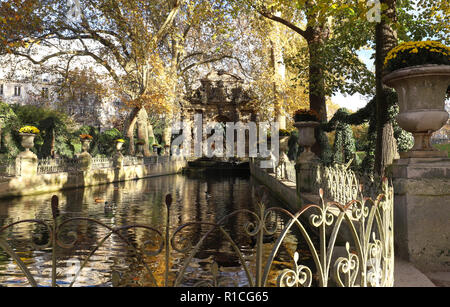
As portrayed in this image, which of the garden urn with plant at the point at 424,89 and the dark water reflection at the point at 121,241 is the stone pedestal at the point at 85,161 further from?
the garden urn with plant at the point at 424,89

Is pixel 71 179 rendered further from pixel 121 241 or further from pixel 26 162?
pixel 121 241

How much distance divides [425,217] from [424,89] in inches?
65.2

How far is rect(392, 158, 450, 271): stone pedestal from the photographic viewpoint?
4516 millimetres

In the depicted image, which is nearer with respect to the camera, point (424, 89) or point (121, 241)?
point (424, 89)

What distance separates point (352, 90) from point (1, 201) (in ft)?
44.4

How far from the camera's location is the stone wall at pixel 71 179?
47.7ft

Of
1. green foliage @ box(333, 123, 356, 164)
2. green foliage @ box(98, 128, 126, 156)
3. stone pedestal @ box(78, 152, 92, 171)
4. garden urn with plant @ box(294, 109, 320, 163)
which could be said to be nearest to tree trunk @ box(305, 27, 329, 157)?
green foliage @ box(333, 123, 356, 164)

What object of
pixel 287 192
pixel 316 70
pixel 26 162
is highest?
pixel 316 70

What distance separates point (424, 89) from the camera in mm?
4906

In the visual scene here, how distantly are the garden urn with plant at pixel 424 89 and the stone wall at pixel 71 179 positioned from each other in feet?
45.6

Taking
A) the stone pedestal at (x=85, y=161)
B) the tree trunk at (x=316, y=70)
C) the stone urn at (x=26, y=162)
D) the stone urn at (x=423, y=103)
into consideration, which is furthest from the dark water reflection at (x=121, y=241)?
the tree trunk at (x=316, y=70)

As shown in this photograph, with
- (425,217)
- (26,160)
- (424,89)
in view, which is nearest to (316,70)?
(424,89)

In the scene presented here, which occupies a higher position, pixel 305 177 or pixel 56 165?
pixel 56 165
